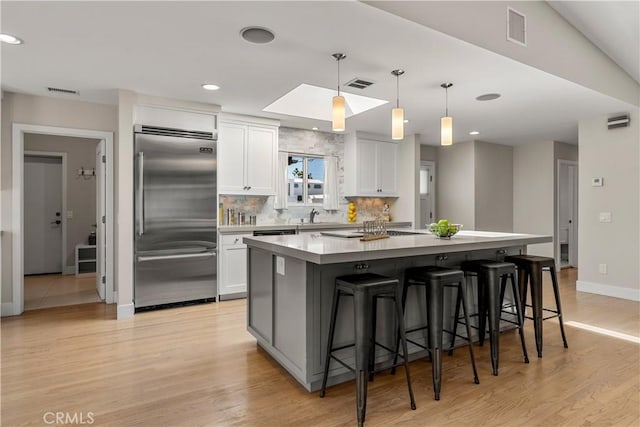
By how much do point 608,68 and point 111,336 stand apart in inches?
232

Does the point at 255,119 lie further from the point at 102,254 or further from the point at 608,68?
the point at 608,68

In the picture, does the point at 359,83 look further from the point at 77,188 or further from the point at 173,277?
the point at 77,188

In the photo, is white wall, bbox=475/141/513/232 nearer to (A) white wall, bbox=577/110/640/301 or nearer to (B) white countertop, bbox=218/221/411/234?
(A) white wall, bbox=577/110/640/301

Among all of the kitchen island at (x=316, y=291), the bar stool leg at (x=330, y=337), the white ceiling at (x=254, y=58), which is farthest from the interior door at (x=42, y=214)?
the bar stool leg at (x=330, y=337)

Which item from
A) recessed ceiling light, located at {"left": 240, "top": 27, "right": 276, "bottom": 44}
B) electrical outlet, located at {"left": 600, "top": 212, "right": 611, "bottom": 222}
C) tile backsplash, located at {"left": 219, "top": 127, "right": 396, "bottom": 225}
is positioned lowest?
electrical outlet, located at {"left": 600, "top": 212, "right": 611, "bottom": 222}

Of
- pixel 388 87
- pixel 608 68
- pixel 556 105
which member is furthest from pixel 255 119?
pixel 608 68

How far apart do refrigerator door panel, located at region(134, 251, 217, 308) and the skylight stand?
6.96 feet

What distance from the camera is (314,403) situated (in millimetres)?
2229

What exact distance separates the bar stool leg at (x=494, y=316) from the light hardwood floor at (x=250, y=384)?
13 centimetres

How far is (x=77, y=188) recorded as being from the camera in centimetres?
670

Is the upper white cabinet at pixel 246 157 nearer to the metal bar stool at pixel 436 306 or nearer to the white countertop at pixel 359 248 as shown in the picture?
the white countertop at pixel 359 248

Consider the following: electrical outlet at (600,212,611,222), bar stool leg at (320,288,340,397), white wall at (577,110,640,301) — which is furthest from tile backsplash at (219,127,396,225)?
bar stool leg at (320,288,340,397)

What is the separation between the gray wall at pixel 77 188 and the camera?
6.54 m

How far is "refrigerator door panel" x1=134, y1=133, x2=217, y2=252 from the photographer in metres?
4.11
